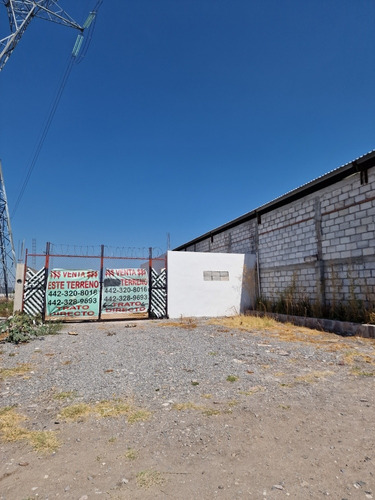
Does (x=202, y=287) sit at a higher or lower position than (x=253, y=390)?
higher

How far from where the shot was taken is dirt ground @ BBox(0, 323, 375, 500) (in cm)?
195

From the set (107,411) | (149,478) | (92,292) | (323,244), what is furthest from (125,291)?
(149,478)

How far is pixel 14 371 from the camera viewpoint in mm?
4688

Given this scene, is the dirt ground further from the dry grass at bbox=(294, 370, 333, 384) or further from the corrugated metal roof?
the corrugated metal roof

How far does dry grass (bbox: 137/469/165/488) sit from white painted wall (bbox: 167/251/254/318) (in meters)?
9.83

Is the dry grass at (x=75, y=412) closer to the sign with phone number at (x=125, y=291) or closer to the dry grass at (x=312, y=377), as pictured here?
the dry grass at (x=312, y=377)

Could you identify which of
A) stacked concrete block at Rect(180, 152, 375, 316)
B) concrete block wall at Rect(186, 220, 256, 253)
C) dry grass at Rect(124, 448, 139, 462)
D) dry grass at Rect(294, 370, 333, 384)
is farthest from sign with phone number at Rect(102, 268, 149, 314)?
dry grass at Rect(124, 448, 139, 462)

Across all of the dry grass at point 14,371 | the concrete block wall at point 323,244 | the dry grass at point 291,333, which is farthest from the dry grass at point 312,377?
the concrete block wall at point 323,244

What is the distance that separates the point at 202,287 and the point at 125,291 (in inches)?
129

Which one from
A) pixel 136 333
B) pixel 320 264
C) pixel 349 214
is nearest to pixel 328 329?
pixel 320 264

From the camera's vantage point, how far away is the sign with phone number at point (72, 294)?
34.9 ft

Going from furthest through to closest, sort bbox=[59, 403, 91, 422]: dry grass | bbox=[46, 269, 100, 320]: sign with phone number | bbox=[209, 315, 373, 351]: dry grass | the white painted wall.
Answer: the white painted wall
bbox=[46, 269, 100, 320]: sign with phone number
bbox=[209, 315, 373, 351]: dry grass
bbox=[59, 403, 91, 422]: dry grass

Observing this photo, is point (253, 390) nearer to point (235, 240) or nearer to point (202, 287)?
point (202, 287)

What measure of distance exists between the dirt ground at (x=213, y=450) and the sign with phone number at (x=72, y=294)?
762 centimetres
